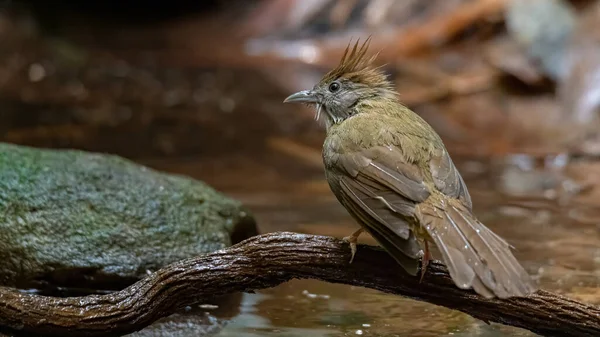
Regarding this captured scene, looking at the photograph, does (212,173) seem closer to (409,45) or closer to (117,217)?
(117,217)

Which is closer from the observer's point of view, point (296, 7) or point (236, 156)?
point (236, 156)

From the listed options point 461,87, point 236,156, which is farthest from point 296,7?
point 236,156

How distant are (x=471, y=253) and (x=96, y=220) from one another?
248 centimetres

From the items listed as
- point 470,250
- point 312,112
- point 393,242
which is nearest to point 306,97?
point 393,242

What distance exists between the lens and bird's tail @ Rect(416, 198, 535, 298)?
8.77 feet

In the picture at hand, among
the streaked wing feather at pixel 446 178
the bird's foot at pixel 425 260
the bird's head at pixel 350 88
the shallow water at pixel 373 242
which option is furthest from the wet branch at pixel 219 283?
the bird's head at pixel 350 88

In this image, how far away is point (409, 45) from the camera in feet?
44.7

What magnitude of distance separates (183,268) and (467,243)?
1214 mm

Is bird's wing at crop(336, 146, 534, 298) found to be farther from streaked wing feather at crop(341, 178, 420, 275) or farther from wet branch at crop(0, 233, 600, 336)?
wet branch at crop(0, 233, 600, 336)

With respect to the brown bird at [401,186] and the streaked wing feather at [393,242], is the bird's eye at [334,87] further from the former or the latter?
the streaked wing feather at [393,242]

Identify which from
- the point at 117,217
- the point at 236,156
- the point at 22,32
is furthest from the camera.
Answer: the point at 22,32

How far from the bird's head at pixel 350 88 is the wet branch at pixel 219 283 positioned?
940 millimetres

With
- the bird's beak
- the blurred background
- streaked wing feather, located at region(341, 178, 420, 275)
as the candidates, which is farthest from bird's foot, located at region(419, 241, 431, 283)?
the bird's beak

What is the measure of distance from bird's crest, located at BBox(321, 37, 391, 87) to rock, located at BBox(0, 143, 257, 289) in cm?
132
